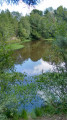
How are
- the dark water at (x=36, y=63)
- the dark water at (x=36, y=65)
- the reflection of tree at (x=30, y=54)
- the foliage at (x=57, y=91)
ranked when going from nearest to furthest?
the foliage at (x=57, y=91) < the dark water at (x=36, y=65) < the dark water at (x=36, y=63) < the reflection of tree at (x=30, y=54)

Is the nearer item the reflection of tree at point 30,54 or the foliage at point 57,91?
the foliage at point 57,91

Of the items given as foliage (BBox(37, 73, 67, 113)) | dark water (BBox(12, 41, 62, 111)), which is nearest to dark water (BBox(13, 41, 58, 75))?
dark water (BBox(12, 41, 62, 111))

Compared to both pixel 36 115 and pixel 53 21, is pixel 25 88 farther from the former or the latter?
pixel 53 21

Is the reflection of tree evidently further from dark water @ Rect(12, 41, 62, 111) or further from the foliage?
the foliage

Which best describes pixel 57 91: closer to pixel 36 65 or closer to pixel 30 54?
pixel 36 65

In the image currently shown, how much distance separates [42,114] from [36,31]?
92.0 feet

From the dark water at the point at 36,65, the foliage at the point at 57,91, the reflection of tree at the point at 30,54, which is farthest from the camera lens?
the reflection of tree at the point at 30,54

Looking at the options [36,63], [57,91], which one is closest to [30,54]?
[36,63]

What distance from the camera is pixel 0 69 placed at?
307cm

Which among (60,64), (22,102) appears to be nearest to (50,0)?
(60,64)

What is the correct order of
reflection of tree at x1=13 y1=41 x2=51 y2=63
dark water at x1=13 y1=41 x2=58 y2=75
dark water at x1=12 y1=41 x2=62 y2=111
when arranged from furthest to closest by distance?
1. reflection of tree at x1=13 y1=41 x2=51 y2=63
2. dark water at x1=13 y1=41 x2=58 y2=75
3. dark water at x1=12 y1=41 x2=62 y2=111

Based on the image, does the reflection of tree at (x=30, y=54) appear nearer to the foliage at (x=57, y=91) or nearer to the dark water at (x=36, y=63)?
the dark water at (x=36, y=63)

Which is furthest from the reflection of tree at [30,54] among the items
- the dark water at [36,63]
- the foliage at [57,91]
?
the foliage at [57,91]

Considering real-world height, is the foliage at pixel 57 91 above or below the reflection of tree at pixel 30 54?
above
